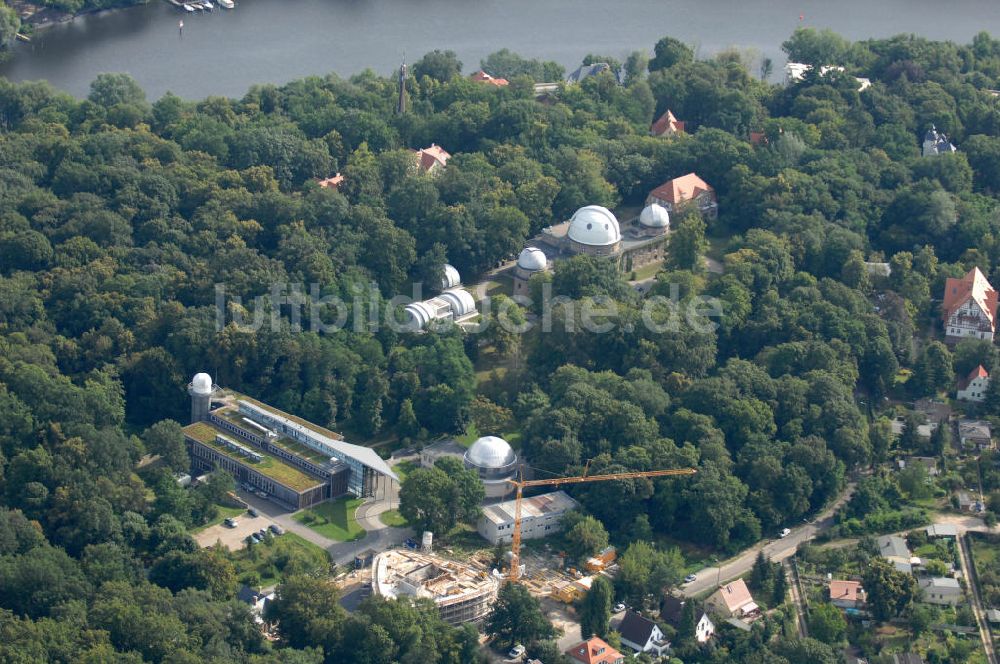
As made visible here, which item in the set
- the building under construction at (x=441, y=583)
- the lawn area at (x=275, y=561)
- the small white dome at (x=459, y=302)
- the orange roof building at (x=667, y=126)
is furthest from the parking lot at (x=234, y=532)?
the orange roof building at (x=667, y=126)

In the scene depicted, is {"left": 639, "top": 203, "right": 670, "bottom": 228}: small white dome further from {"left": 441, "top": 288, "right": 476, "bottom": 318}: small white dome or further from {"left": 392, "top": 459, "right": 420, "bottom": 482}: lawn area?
{"left": 392, "top": 459, "right": 420, "bottom": 482}: lawn area

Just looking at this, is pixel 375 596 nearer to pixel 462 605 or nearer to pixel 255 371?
pixel 462 605

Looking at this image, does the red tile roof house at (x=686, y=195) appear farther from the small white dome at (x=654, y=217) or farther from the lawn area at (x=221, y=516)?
the lawn area at (x=221, y=516)

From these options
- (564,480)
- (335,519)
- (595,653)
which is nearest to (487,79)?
(564,480)

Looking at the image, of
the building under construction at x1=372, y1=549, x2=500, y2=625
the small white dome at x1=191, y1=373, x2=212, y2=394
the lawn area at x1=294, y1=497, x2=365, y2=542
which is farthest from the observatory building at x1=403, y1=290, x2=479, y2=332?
the building under construction at x1=372, y1=549, x2=500, y2=625

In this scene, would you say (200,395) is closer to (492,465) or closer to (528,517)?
(492,465)

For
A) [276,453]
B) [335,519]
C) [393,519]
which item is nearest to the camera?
[335,519]
